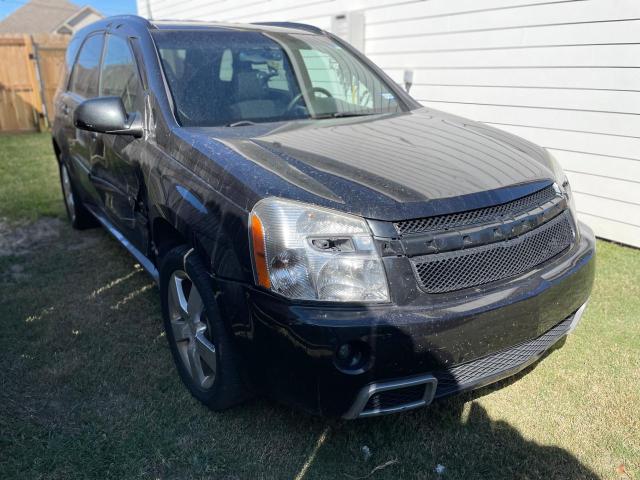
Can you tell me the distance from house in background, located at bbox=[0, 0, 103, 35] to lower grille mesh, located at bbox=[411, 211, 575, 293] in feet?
139

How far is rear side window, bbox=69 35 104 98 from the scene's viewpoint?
13.3 feet

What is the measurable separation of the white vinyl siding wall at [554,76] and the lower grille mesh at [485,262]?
9.50 feet

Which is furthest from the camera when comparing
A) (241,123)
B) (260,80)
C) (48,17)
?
(48,17)

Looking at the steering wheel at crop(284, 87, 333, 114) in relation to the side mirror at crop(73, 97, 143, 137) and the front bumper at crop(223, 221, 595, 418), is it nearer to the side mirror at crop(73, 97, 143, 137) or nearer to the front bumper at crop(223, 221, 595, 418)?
the side mirror at crop(73, 97, 143, 137)

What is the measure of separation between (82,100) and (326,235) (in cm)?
313

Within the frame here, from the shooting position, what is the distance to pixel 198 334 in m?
2.55

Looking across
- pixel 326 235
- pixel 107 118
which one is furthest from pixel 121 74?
pixel 326 235

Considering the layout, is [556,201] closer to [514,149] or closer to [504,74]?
[514,149]

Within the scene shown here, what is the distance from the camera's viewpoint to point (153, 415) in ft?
→ 8.63

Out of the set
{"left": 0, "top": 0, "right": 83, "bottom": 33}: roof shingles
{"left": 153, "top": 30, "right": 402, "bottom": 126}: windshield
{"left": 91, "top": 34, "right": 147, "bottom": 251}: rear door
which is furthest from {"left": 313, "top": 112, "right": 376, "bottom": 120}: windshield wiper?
{"left": 0, "top": 0, "right": 83, "bottom": 33}: roof shingles

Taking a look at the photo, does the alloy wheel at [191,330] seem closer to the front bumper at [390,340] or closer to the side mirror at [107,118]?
the front bumper at [390,340]

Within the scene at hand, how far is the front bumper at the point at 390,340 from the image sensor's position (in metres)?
1.93

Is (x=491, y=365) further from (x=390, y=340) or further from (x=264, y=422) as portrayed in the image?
(x=264, y=422)

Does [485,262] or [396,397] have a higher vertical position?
[485,262]
